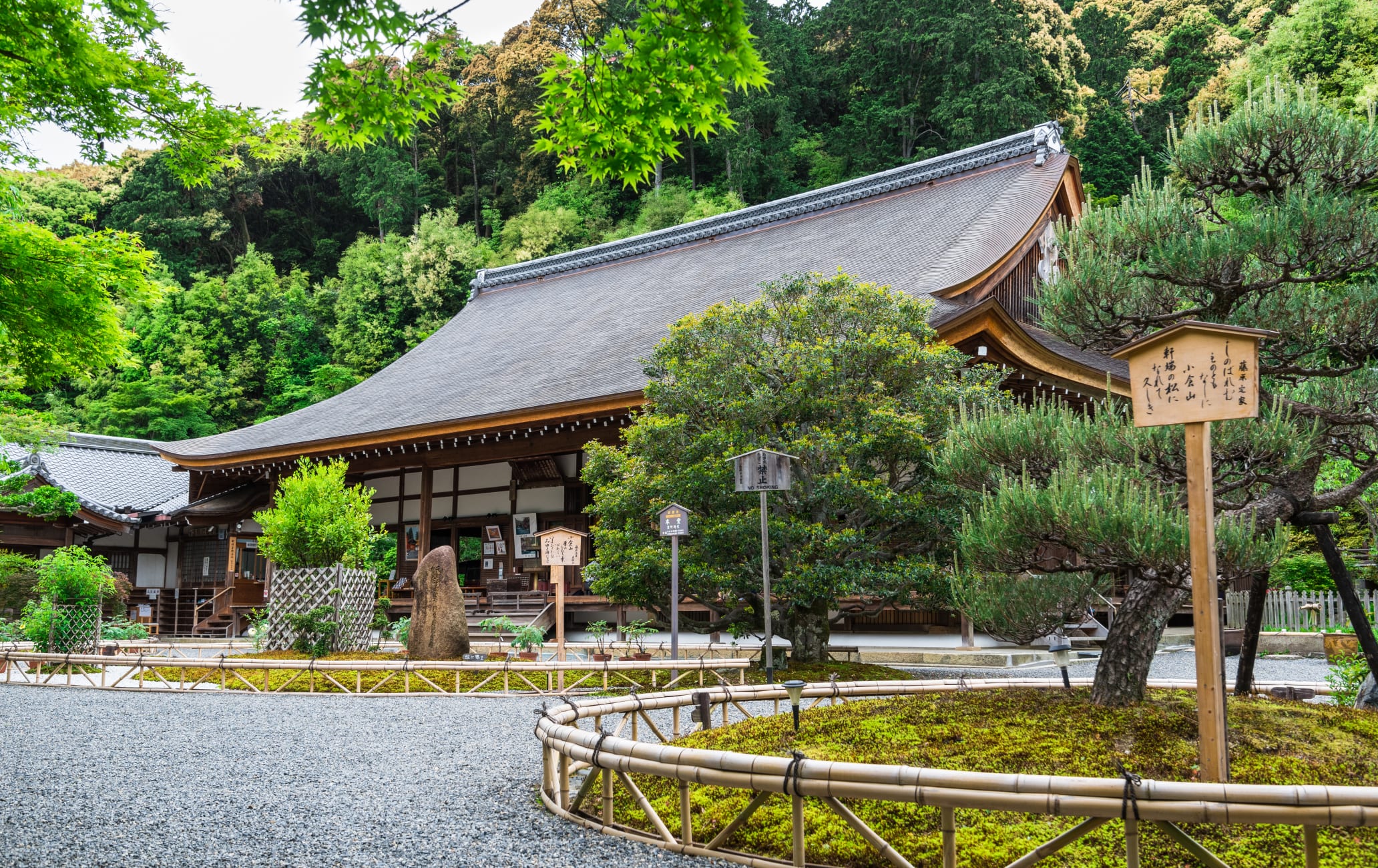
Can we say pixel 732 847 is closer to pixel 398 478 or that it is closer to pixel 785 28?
pixel 398 478

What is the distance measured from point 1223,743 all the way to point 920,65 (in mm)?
31964

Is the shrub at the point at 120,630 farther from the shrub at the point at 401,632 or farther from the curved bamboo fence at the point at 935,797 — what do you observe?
the curved bamboo fence at the point at 935,797

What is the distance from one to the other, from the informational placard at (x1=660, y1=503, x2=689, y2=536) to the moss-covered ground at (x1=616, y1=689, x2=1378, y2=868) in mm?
3554

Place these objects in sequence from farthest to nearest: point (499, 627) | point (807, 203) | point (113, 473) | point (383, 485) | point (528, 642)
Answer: point (113, 473) < point (807, 203) < point (383, 485) < point (499, 627) < point (528, 642)

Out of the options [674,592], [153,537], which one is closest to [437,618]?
[674,592]

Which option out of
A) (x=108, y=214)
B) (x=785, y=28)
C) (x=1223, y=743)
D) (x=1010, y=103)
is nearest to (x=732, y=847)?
(x=1223, y=743)

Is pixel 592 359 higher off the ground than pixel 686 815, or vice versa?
pixel 592 359

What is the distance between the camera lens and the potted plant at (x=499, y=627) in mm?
13094

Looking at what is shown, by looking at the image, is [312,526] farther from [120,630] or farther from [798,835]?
[798,835]

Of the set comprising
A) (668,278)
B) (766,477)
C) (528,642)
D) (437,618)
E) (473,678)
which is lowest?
(473,678)

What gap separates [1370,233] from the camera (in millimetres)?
4969

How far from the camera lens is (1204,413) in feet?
13.1

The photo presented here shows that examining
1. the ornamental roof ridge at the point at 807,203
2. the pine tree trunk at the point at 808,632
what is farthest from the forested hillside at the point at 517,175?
the pine tree trunk at the point at 808,632

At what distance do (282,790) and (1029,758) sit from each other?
3608mm
